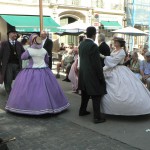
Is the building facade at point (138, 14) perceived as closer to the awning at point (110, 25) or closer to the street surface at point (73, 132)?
the awning at point (110, 25)

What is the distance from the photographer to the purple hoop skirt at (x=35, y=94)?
6.34 m

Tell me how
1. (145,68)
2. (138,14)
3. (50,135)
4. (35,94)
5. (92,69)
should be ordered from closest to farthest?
1. (50,135)
2. (92,69)
3. (35,94)
4. (145,68)
5. (138,14)

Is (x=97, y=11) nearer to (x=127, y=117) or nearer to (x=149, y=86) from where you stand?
(x=149, y=86)

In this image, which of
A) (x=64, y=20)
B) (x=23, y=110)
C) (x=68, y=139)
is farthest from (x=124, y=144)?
(x=64, y=20)

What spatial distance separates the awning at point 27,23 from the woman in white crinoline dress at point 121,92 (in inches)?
573

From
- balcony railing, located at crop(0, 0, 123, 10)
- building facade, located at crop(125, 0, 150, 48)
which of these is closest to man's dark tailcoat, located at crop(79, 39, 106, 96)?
balcony railing, located at crop(0, 0, 123, 10)

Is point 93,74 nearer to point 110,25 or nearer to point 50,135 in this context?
point 50,135

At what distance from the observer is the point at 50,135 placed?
5.31 m

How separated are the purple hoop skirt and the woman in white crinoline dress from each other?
3.34 feet

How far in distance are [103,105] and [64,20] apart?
18996 millimetres

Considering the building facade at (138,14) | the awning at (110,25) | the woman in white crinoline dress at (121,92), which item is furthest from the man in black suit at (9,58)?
the building facade at (138,14)

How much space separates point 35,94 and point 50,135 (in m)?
1.27

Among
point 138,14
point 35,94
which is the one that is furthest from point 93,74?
point 138,14

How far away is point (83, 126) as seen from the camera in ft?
19.0
